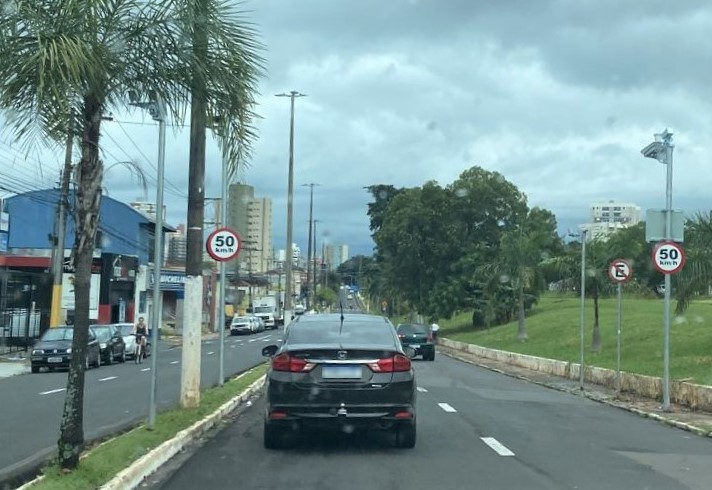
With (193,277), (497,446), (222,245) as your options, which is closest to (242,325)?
(222,245)

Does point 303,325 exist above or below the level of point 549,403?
above

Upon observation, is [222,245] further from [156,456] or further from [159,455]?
[156,456]

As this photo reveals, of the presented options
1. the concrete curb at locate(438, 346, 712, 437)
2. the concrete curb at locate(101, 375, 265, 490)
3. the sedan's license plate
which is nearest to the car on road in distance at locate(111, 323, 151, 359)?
the concrete curb at locate(438, 346, 712, 437)

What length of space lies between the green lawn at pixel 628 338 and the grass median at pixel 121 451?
34.1 feet

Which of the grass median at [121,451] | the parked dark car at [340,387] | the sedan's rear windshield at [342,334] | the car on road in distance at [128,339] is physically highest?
the sedan's rear windshield at [342,334]

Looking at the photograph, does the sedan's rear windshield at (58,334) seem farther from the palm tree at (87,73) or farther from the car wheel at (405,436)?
the palm tree at (87,73)

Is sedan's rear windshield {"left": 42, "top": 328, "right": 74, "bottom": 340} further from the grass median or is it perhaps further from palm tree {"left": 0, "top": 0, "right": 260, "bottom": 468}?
palm tree {"left": 0, "top": 0, "right": 260, "bottom": 468}

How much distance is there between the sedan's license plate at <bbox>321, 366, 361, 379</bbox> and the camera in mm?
10742

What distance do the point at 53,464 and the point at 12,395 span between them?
1244cm

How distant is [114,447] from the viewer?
1023 cm

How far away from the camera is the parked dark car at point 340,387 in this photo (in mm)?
10703

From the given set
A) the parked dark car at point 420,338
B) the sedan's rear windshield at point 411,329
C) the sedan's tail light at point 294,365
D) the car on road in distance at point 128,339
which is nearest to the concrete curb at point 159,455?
the sedan's tail light at point 294,365

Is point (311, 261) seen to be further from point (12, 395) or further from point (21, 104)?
point (21, 104)


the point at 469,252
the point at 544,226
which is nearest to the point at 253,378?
the point at 544,226
